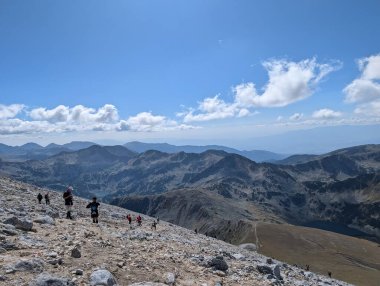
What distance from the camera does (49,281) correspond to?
45.0ft

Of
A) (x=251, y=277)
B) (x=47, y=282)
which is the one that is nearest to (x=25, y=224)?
(x=47, y=282)

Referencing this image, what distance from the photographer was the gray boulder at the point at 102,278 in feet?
48.3

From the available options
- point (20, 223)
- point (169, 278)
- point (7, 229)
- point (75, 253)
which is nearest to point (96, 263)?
point (75, 253)

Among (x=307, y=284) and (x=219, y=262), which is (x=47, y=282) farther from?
(x=307, y=284)

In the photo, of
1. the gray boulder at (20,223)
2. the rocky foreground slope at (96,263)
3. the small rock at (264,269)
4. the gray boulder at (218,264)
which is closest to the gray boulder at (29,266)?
the rocky foreground slope at (96,263)

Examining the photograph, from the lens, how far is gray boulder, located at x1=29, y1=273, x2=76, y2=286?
13.6 metres

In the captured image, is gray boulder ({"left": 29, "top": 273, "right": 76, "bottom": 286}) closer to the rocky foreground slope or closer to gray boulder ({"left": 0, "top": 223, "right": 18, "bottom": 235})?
the rocky foreground slope

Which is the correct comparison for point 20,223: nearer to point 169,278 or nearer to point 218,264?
point 169,278

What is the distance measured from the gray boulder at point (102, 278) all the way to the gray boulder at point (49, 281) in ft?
2.69

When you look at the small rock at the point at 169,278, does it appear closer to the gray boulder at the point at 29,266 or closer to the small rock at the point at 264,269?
the gray boulder at the point at 29,266

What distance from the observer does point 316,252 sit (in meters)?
185

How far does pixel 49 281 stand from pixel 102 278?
1997 millimetres

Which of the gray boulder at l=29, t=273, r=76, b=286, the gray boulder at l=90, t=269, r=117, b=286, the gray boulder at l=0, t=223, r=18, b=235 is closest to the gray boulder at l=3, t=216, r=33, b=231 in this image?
the gray boulder at l=0, t=223, r=18, b=235

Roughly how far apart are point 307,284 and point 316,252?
172 metres
